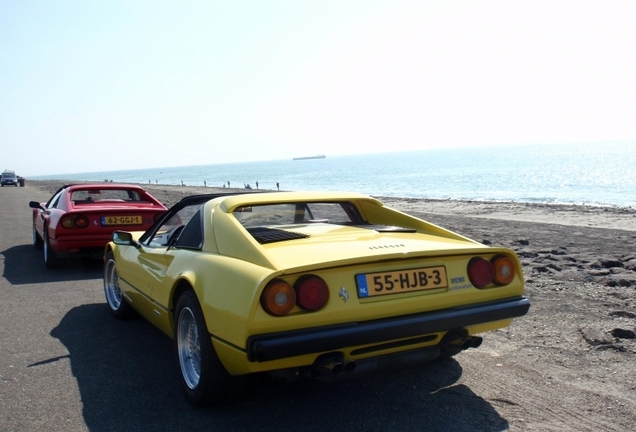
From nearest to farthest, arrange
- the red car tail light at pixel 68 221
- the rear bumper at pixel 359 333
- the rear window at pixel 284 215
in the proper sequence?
the rear bumper at pixel 359 333 < the rear window at pixel 284 215 < the red car tail light at pixel 68 221

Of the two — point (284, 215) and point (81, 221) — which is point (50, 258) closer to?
point (81, 221)

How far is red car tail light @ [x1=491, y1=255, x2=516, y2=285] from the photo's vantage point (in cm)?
363

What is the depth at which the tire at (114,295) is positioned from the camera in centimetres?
554

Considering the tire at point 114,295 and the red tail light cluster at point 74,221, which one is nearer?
the tire at point 114,295

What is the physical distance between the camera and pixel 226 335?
3117 mm

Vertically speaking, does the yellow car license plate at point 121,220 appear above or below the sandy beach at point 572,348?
above

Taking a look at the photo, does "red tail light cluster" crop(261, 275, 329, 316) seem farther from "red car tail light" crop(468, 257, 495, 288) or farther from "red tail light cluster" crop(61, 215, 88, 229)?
"red tail light cluster" crop(61, 215, 88, 229)

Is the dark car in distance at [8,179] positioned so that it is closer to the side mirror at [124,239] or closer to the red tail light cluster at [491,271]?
the side mirror at [124,239]

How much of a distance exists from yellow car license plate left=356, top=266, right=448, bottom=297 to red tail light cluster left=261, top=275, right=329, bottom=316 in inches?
9.2

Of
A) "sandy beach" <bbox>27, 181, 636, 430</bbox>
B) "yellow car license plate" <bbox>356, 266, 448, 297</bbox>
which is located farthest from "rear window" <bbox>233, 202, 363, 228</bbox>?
"sandy beach" <bbox>27, 181, 636, 430</bbox>

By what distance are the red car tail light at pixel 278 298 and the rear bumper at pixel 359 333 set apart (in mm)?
121

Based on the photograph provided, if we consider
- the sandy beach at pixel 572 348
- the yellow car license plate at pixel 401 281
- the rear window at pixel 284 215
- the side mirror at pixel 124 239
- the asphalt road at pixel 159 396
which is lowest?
the sandy beach at pixel 572 348

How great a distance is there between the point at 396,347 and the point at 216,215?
1.47 m

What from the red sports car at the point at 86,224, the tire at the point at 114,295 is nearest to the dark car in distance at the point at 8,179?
the red sports car at the point at 86,224
